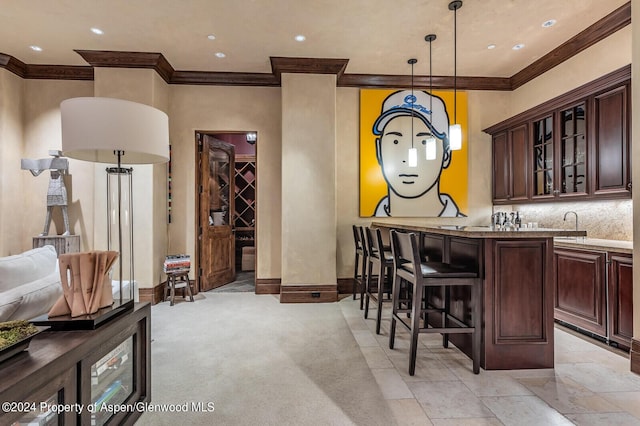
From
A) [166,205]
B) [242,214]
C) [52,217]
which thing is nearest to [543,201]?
[166,205]

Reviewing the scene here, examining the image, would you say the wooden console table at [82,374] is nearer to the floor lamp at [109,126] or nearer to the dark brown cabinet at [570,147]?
the floor lamp at [109,126]

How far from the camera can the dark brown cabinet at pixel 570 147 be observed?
3090mm

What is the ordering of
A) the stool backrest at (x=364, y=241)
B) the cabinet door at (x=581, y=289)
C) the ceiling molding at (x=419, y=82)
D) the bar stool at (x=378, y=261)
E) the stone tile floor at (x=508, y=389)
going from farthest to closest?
1. the ceiling molding at (x=419, y=82)
2. the stool backrest at (x=364, y=241)
3. the bar stool at (x=378, y=261)
4. the cabinet door at (x=581, y=289)
5. the stone tile floor at (x=508, y=389)

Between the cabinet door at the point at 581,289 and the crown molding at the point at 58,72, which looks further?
the crown molding at the point at 58,72

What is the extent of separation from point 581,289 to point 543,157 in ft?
5.83

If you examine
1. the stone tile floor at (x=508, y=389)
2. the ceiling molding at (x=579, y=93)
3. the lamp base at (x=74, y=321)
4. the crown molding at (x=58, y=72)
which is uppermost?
the crown molding at (x=58, y=72)

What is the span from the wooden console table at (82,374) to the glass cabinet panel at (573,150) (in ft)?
13.9

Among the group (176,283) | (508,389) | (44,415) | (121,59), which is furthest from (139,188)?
(508,389)

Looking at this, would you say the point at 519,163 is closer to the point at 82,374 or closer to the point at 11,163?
the point at 82,374

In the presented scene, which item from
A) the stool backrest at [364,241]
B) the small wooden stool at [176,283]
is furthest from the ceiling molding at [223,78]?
the small wooden stool at [176,283]

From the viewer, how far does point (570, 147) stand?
145 inches

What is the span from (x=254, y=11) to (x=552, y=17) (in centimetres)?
310

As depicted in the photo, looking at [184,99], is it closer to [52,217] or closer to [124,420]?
[52,217]

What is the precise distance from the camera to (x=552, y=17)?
3.51 metres
